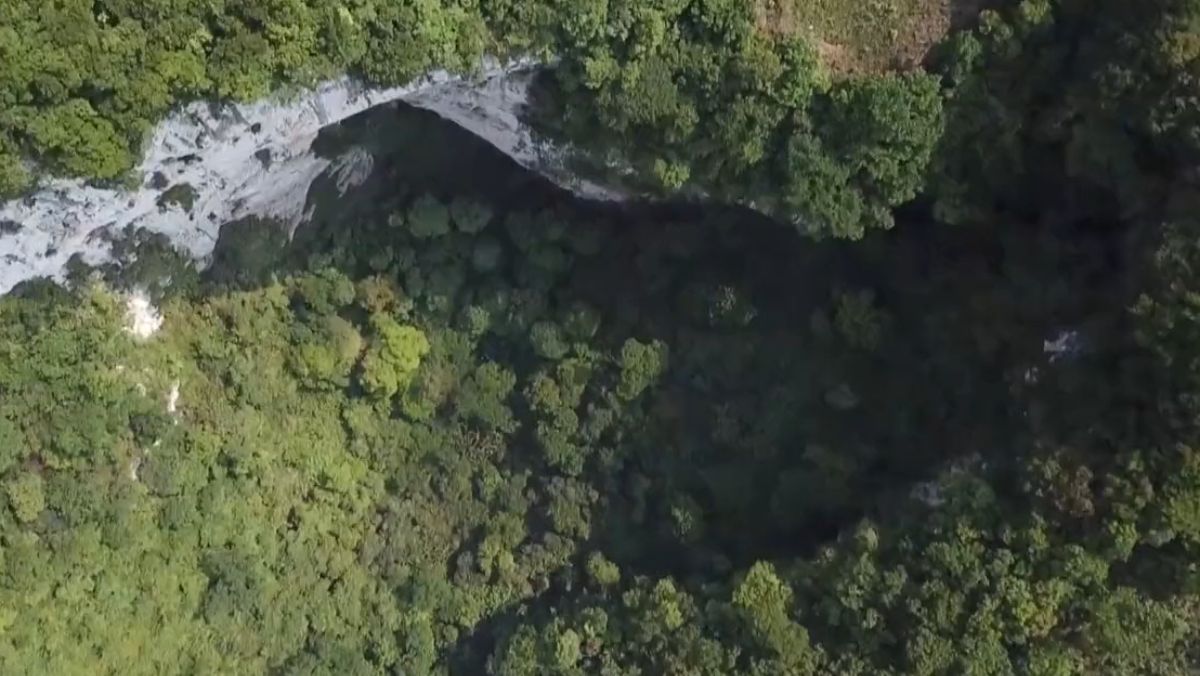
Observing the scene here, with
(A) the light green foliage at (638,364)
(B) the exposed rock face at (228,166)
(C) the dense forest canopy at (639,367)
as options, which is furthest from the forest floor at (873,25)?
(A) the light green foliage at (638,364)

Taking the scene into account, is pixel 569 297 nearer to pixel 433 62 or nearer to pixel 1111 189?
pixel 433 62

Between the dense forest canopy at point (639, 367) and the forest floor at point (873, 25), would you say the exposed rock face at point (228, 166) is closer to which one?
the dense forest canopy at point (639, 367)

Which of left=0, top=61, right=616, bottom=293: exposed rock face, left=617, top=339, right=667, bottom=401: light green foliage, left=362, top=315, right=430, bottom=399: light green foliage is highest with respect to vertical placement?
left=0, top=61, right=616, bottom=293: exposed rock face

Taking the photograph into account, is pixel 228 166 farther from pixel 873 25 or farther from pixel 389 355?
pixel 873 25

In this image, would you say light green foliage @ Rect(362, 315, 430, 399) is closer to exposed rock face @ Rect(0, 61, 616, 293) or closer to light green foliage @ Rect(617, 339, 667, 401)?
exposed rock face @ Rect(0, 61, 616, 293)

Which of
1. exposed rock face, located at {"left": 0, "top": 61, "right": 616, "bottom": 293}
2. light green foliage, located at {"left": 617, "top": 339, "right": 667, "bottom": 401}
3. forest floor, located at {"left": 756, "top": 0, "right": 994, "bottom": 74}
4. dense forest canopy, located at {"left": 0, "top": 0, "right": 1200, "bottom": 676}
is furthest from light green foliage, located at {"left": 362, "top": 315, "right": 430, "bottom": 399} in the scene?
forest floor, located at {"left": 756, "top": 0, "right": 994, "bottom": 74}

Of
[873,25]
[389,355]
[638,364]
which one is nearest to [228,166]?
[389,355]
